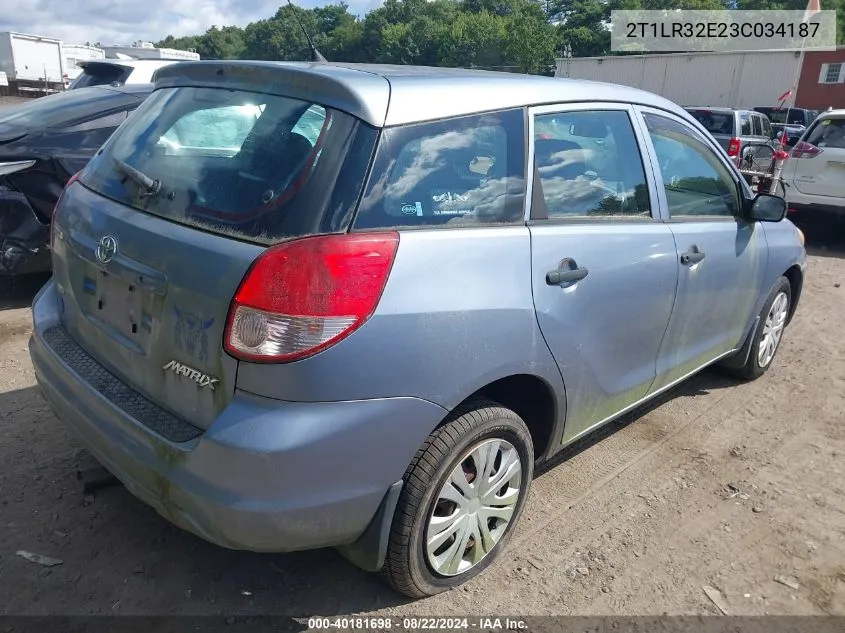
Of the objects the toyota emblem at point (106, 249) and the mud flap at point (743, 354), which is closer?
the toyota emblem at point (106, 249)

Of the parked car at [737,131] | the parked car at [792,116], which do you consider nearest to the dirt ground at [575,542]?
the parked car at [737,131]

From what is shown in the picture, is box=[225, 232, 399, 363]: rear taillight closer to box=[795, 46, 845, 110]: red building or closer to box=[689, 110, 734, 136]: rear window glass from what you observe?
box=[689, 110, 734, 136]: rear window glass

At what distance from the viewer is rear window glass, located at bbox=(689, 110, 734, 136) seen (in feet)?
41.6

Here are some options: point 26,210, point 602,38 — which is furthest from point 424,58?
point 26,210

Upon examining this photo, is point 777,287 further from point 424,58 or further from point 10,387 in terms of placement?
point 424,58

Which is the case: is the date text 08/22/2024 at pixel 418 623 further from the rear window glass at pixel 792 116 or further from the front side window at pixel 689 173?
the rear window glass at pixel 792 116

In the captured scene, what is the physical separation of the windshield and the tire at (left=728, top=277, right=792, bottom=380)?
16.9 feet

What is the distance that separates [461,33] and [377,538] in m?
67.1

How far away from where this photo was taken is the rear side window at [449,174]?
2057mm

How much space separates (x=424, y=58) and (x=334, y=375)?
6915 centimetres

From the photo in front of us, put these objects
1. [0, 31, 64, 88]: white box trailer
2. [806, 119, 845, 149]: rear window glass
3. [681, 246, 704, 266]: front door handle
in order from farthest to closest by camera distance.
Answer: [0, 31, 64, 88]: white box trailer → [806, 119, 845, 149]: rear window glass → [681, 246, 704, 266]: front door handle

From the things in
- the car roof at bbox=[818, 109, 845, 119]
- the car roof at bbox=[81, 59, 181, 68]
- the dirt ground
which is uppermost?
the car roof at bbox=[81, 59, 181, 68]

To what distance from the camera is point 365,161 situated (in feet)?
6.59

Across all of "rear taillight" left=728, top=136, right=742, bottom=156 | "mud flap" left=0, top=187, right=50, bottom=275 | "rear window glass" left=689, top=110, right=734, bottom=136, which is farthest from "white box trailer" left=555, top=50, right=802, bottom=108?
"mud flap" left=0, top=187, right=50, bottom=275
